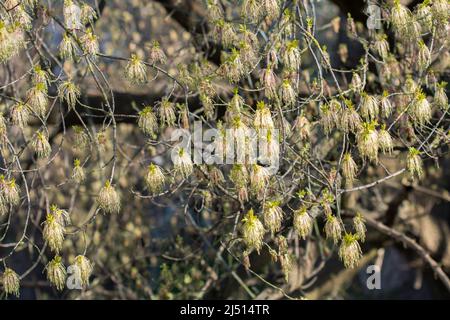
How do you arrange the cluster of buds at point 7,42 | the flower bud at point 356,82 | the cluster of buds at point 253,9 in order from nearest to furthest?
the cluster of buds at point 7,42
the cluster of buds at point 253,9
the flower bud at point 356,82

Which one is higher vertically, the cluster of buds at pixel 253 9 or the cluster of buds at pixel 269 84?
the cluster of buds at pixel 253 9

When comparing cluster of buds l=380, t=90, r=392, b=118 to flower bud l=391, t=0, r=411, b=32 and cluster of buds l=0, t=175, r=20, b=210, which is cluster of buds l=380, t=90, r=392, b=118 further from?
cluster of buds l=0, t=175, r=20, b=210

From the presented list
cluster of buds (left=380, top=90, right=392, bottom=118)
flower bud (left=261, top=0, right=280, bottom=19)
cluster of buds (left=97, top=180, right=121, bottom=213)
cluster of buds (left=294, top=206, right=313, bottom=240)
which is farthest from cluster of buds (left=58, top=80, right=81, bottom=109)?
cluster of buds (left=380, top=90, right=392, bottom=118)

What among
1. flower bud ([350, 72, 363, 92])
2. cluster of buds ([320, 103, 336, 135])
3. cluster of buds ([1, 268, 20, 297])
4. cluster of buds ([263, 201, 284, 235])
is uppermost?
flower bud ([350, 72, 363, 92])

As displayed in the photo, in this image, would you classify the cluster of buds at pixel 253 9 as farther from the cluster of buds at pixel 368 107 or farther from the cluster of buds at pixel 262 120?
the cluster of buds at pixel 368 107

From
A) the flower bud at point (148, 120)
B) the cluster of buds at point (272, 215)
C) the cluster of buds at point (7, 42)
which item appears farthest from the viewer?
the flower bud at point (148, 120)

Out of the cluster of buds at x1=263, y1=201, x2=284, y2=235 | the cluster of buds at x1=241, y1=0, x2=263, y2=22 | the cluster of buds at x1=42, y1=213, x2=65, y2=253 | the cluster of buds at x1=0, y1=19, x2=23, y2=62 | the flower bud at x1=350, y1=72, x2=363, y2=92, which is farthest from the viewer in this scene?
the flower bud at x1=350, y1=72, x2=363, y2=92

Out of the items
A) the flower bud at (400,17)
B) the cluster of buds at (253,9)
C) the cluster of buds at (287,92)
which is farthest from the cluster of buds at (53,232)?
the flower bud at (400,17)

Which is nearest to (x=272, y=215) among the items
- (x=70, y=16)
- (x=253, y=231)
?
(x=253, y=231)

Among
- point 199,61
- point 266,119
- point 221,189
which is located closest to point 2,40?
point 266,119

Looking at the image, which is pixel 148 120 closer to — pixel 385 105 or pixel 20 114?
pixel 20 114

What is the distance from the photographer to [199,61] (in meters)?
4.88

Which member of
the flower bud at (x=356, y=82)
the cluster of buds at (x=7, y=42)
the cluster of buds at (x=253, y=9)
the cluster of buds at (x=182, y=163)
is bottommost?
the cluster of buds at (x=182, y=163)

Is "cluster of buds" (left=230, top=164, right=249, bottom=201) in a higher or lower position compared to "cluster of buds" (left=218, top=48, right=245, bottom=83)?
lower
